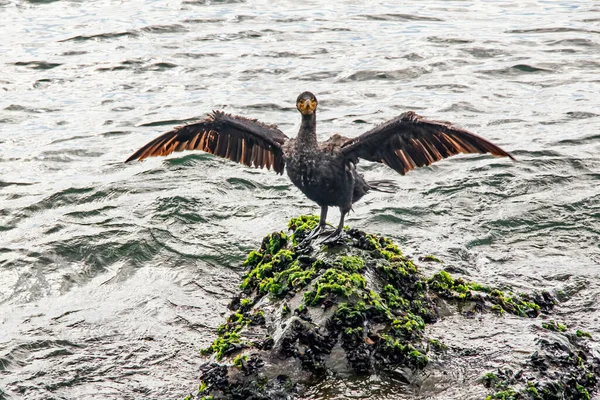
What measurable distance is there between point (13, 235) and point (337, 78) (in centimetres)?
768

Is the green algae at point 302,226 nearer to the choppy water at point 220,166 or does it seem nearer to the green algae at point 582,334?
the choppy water at point 220,166

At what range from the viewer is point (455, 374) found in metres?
5.88

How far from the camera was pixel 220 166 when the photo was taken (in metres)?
12.0

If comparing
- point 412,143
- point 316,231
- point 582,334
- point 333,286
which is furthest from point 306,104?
point 582,334

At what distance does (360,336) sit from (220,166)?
6438 mm

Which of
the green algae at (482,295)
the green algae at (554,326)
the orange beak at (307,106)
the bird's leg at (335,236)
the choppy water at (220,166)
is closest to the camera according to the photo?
the green algae at (554,326)

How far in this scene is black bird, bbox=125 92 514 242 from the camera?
673 centimetres

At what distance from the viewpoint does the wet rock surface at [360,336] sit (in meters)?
5.79

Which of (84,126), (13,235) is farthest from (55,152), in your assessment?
(13,235)

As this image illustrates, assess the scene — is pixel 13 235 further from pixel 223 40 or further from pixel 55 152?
pixel 223 40

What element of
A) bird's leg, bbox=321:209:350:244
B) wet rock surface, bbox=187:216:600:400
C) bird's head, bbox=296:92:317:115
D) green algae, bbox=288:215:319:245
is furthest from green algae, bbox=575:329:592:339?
bird's head, bbox=296:92:317:115

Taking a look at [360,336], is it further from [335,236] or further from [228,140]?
[228,140]

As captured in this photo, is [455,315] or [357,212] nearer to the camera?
[455,315]

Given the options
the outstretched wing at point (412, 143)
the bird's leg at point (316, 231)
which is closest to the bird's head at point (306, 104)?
the outstretched wing at point (412, 143)
